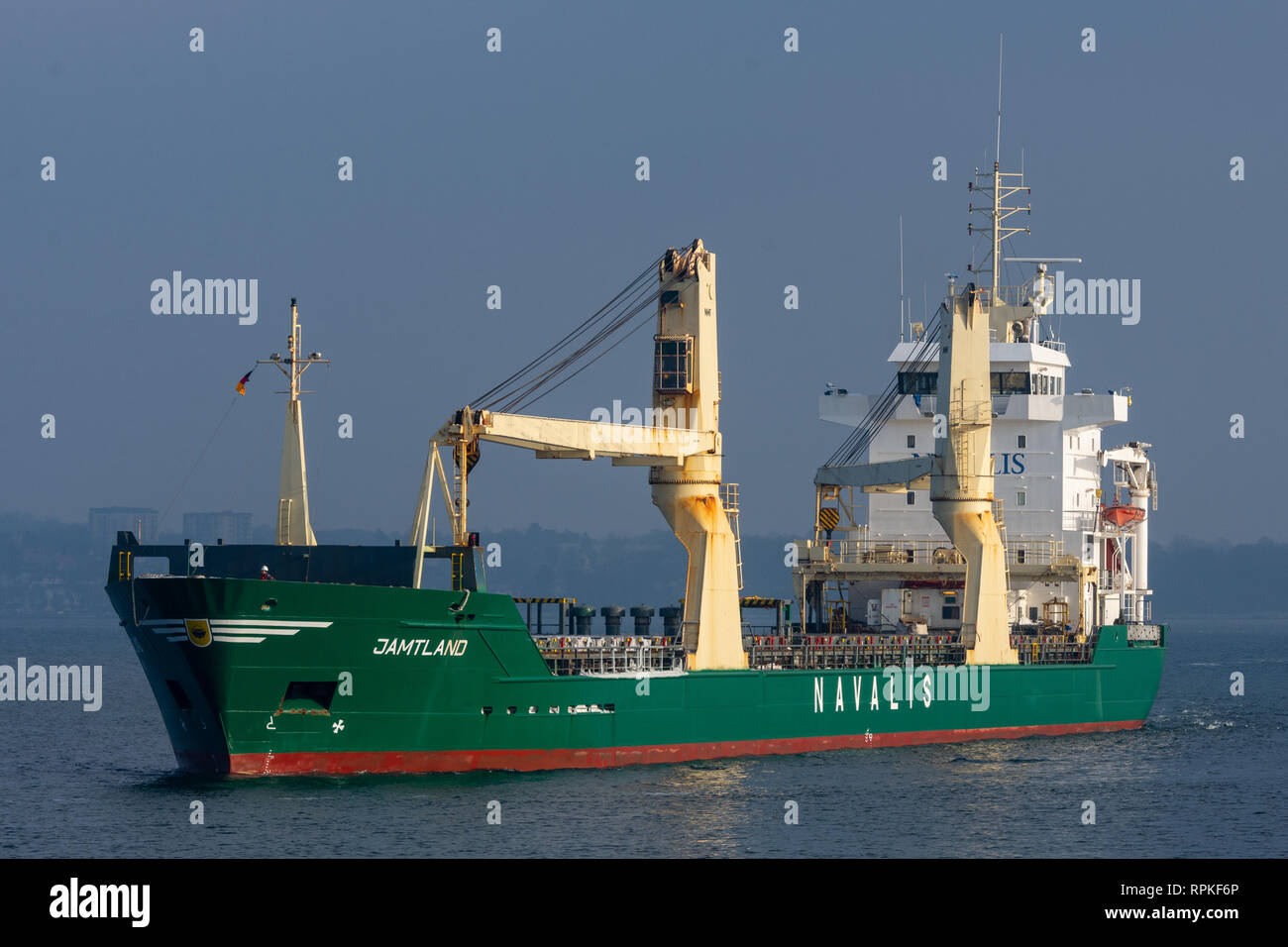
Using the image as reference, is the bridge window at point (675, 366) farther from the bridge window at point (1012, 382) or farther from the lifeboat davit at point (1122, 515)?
the lifeboat davit at point (1122, 515)

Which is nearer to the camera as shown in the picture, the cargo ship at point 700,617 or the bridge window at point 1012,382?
the cargo ship at point 700,617

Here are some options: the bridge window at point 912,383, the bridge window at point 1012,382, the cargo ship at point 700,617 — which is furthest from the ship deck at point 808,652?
the bridge window at point 912,383

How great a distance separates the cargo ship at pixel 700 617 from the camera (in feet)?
104

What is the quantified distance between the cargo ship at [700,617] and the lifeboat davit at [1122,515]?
0.29ft

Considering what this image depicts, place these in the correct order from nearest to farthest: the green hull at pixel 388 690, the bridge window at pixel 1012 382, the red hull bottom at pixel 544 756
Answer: the green hull at pixel 388 690, the red hull bottom at pixel 544 756, the bridge window at pixel 1012 382

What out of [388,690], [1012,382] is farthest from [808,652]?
[388,690]

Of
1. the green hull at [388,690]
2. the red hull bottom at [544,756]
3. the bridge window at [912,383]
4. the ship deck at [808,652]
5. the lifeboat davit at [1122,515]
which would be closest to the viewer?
the green hull at [388,690]

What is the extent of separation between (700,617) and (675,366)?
5545 millimetres

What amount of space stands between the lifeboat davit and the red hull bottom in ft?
30.2

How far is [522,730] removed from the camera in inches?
1347

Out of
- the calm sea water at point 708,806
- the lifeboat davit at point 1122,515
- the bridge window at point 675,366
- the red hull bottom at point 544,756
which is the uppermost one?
the bridge window at point 675,366

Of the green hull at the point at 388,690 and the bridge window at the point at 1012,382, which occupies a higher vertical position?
the bridge window at the point at 1012,382

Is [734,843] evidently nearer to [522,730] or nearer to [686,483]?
[522,730]

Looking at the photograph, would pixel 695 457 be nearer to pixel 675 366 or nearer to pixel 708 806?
pixel 675 366
